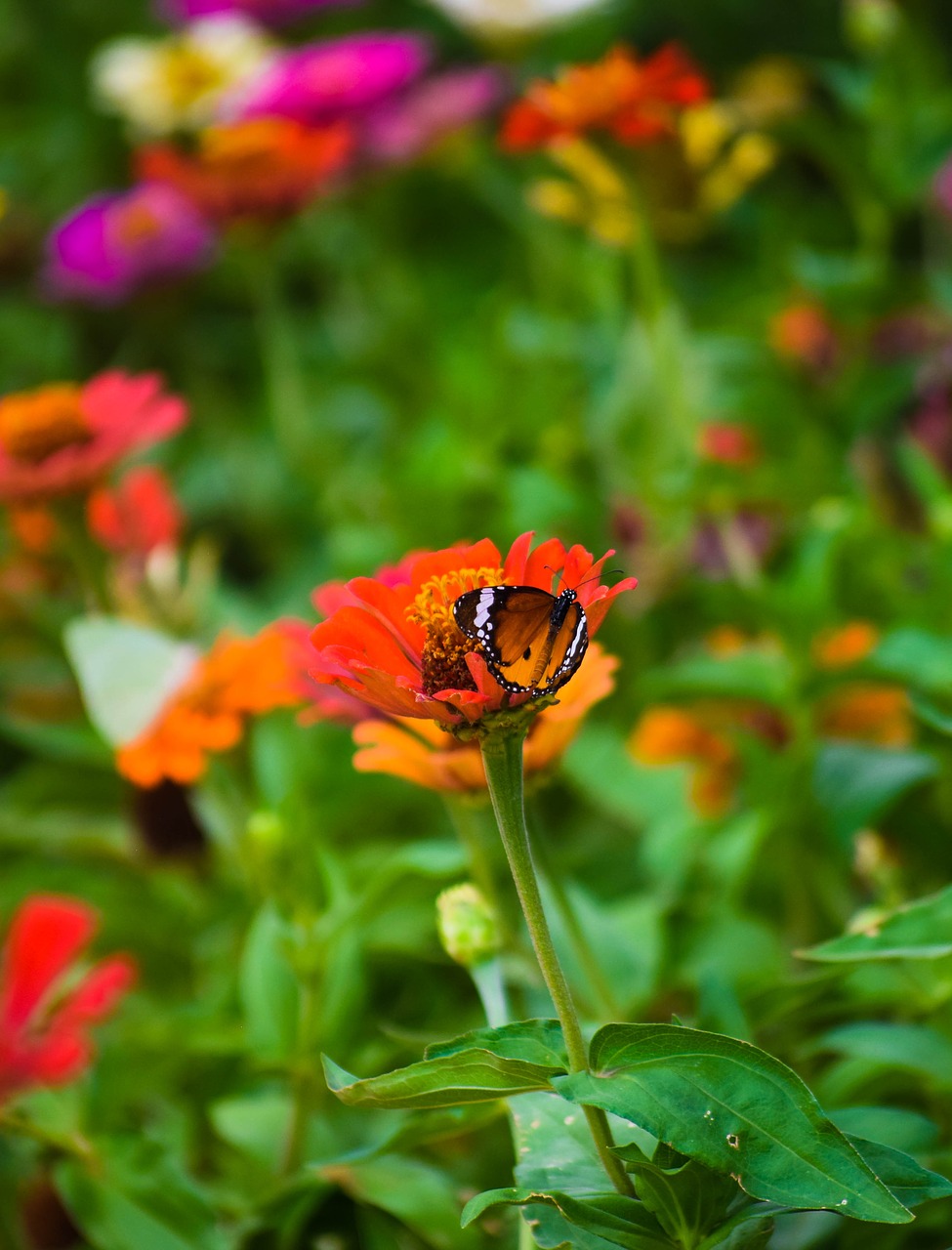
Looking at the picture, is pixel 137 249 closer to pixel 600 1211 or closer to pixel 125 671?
pixel 125 671

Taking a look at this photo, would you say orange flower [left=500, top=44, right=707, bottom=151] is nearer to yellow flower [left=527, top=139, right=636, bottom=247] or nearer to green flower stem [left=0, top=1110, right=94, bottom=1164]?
yellow flower [left=527, top=139, right=636, bottom=247]

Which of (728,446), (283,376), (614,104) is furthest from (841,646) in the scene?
Answer: (283,376)

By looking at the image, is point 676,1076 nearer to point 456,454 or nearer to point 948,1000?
point 948,1000

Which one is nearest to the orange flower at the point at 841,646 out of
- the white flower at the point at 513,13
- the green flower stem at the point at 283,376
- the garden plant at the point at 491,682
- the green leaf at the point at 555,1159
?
the garden plant at the point at 491,682

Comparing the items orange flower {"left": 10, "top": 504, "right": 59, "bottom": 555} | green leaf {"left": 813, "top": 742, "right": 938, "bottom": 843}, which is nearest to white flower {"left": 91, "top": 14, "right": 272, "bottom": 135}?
orange flower {"left": 10, "top": 504, "right": 59, "bottom": 555}

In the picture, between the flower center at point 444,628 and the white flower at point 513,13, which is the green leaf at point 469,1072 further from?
the white flower at point 513,13
